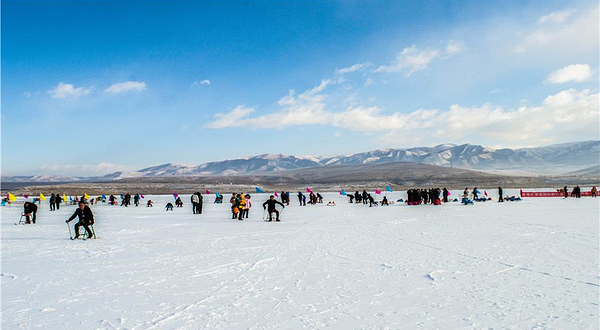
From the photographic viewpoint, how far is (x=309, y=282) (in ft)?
23.4

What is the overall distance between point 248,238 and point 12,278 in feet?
22.2

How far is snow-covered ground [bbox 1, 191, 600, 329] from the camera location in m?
5.25

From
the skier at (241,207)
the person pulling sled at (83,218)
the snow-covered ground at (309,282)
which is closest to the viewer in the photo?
the snow-covered ground at (309,282)

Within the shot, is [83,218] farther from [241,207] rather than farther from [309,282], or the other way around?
[309,282]

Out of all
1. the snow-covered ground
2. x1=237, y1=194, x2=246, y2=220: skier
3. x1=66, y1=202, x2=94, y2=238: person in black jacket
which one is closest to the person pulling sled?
x1=66, y1=202, x2=94, y2=238: person in black jacket

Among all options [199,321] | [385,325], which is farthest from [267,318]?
[385,325]

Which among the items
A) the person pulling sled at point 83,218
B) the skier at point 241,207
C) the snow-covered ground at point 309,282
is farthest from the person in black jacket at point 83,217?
the skier at point 241,207

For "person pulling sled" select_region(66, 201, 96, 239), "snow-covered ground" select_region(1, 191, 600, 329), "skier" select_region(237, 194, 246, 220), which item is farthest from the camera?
"skier" select_region(237, 194, 246, 220)

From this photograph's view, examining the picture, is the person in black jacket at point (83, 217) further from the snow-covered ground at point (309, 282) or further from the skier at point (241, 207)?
the skier at point (241, 207)

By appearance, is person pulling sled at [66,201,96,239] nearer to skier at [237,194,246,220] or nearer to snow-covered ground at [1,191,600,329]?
snow-covered ground at [1,191,600,329]

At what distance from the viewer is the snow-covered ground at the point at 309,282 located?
17.2ft

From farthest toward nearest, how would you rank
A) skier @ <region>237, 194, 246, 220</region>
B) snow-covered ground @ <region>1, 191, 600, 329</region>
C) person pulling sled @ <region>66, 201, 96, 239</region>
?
skier @ <region>237, 194, 246, 220</region> → person pulling sled @ <region>66, 201, 96, 239</region> → snow-covered ground @ <region>1, 191, 600, 329</region>

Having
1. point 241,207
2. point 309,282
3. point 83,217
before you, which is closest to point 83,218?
point 83,217

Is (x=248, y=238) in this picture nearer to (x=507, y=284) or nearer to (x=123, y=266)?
(x=123, y=266)
